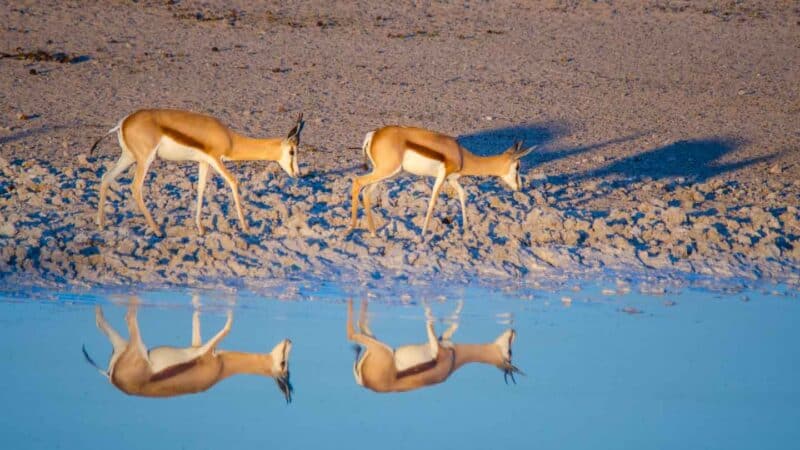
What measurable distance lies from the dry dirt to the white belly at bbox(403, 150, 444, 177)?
0.43 meters

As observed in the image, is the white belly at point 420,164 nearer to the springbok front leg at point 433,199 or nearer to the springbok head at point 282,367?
the springbok front leg at point 433,199

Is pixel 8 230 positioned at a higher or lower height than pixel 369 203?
lower

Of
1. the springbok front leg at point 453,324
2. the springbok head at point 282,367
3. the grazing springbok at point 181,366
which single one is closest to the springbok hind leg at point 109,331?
the grazing springbok at point 181,366

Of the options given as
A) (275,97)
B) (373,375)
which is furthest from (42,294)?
(275,97)

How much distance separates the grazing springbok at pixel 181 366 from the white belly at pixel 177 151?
2702 millimetres

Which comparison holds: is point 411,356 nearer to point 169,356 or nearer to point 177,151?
point 169,356

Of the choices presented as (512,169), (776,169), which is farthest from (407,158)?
(776,169)

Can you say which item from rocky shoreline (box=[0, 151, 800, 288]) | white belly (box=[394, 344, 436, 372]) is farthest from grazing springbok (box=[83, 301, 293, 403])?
rocky shoreline (box=[0, 151, 800, 288])

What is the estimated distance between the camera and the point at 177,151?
10.1 metres

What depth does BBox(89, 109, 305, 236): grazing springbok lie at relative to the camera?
9.88 m

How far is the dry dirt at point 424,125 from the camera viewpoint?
31.7 ft

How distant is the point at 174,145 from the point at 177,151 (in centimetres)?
7

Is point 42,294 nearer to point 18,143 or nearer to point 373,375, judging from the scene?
point 373,375

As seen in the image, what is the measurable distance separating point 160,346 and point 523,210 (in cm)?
437
